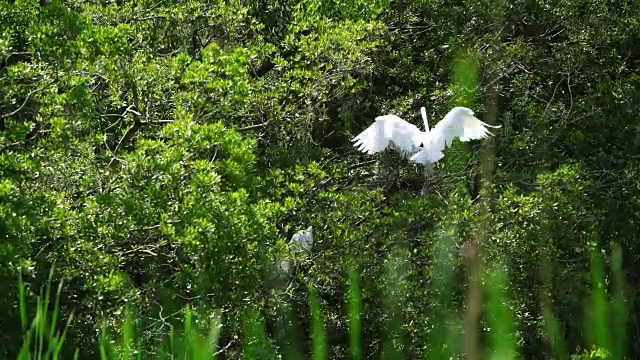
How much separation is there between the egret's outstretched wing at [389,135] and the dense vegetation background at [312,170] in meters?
0.35

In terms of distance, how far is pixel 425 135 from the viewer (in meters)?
5.98

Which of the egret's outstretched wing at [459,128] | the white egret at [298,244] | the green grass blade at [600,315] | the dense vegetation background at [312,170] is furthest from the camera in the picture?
the egret's outstretched wing at [459,128]

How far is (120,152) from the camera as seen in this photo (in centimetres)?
509

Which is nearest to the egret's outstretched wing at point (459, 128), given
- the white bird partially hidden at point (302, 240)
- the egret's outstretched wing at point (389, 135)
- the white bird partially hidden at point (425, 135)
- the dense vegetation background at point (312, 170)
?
the white bird partially hidden at point (425, 135)

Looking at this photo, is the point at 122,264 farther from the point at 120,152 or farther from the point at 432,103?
the point at 432,103

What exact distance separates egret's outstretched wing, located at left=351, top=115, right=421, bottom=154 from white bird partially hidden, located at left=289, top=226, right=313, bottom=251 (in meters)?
0.66

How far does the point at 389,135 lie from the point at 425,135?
0.22 metres

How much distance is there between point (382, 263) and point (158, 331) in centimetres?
170

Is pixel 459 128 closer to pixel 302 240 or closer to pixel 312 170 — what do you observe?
pixel 312 170

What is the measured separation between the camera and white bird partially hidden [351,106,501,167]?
5871 millimetres

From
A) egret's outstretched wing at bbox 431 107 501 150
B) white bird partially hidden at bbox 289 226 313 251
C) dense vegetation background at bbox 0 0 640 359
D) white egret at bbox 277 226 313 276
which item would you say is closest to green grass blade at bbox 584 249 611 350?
dense vegetation background at bbox 0 0 640 359

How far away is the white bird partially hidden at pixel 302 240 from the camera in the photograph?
549 centimetres

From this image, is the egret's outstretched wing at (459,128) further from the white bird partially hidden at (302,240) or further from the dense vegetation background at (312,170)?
the white bird partially hidden at (302,240)

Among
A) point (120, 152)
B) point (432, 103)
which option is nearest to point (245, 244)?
point (120, 152)
